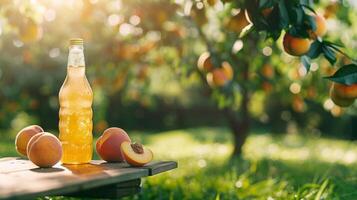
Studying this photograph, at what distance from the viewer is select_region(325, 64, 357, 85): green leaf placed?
2.72 m

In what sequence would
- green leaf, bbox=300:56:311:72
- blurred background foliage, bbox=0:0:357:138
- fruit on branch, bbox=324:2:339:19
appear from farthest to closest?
fruit on branch, bbox=324:2:339:19, blurred background foliage, bbox=0:0:357:138, green leaf, bbox=300:56:311:72

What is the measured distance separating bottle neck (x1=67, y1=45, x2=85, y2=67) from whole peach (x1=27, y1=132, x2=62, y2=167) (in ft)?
1.08

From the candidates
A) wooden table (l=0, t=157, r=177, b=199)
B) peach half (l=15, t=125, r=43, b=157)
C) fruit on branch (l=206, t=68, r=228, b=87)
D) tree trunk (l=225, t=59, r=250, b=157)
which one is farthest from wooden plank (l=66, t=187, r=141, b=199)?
tree trunk (l=225, t=59, r=250, b=157)

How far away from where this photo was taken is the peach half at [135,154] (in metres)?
2.56

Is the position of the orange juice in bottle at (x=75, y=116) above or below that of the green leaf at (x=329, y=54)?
below

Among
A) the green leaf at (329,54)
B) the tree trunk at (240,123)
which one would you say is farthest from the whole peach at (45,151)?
the tree trunk at (240,123)

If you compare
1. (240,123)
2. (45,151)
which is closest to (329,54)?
(45,151)

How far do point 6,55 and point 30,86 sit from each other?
4.36 m

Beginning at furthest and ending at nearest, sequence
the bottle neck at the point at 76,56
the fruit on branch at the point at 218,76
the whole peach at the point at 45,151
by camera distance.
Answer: the fruit on branch at the point at 218,76
the bottle neck at the point at 76,56
the whole peach at the point at 45,151

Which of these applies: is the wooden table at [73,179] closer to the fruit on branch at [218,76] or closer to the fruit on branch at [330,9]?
the fruit on branch at [218,76]

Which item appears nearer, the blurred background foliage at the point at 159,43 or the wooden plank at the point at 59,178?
the wooden plank at the point at 59,178

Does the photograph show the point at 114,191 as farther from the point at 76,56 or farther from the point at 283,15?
the point at 283,15

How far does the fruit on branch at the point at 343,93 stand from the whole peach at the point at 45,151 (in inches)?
49.3

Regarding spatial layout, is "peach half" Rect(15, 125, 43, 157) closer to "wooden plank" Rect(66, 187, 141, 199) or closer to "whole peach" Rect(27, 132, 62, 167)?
"whole peach" Rect(27, 132, 62, 167)
